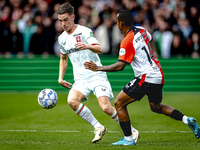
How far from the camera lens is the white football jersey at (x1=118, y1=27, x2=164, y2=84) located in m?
5.87

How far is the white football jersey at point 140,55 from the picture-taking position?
587 centimetres

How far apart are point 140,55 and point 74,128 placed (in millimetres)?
2927

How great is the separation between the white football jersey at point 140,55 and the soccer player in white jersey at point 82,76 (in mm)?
855

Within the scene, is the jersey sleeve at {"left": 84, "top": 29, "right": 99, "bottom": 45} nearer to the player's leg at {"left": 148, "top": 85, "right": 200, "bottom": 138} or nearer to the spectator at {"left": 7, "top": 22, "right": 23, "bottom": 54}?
the player's leg at {"left": 148, "top": 85, "right": 200, "bottom": 138}

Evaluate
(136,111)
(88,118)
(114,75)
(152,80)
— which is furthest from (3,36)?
(152,80)

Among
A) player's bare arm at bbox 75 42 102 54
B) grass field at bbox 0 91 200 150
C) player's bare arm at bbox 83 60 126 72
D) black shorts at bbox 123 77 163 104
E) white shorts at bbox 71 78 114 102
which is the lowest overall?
grass field at bbox 0 91 200 150

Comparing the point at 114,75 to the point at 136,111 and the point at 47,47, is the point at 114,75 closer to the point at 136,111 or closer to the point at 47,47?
the point at 47,47

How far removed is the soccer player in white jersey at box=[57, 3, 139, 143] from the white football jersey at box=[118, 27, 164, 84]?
0.85 m

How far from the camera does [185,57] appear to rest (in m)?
14.8

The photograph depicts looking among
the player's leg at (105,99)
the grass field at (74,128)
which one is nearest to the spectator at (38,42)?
the grass field at (74,128)

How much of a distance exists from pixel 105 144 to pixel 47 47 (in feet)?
31.2

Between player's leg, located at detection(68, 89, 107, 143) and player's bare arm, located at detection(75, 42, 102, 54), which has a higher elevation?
player's bare arm, located at detection(75, 42, 102, 54)

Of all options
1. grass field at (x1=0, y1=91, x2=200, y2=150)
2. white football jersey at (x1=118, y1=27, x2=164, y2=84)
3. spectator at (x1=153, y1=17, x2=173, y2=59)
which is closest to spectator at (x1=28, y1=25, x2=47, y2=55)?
grass field at (x1=0, y1=91, x2=200, y2=150)

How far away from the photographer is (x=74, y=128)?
8.10 meters
